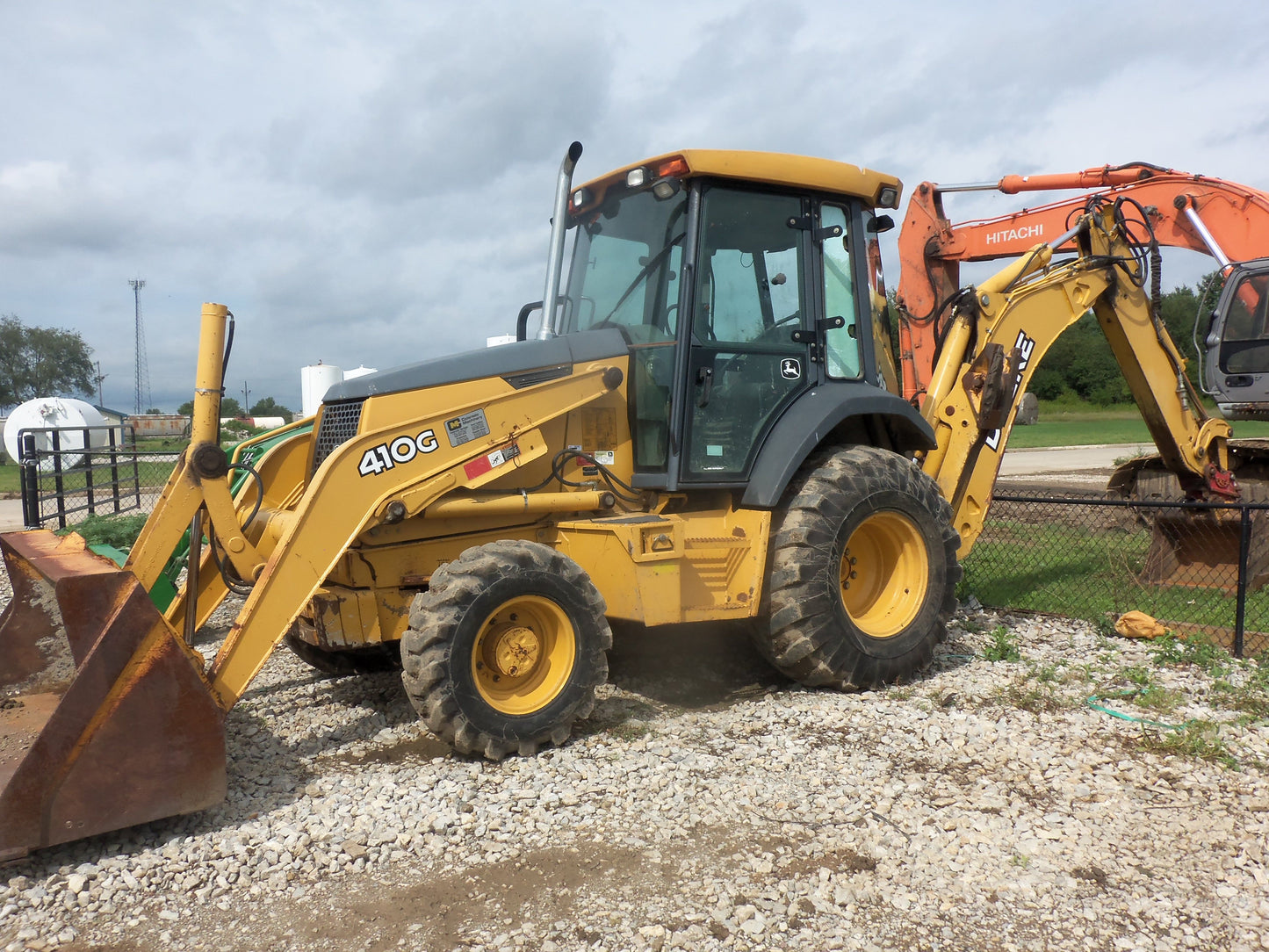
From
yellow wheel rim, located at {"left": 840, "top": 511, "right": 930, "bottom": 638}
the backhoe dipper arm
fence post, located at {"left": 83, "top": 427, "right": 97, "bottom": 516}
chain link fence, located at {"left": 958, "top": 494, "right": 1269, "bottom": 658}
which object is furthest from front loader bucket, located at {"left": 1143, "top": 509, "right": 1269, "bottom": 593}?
fence post, located at {"left": 83, "top": 427, "right": 97, "bottom": 516}

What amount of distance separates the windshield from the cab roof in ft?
0.55

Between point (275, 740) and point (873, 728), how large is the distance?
9.46 feet

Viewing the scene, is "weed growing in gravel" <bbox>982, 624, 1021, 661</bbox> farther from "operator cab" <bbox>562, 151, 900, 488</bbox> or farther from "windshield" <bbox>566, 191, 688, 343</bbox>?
"windshield" <bbox>566, 191, 688, 343</bbox>

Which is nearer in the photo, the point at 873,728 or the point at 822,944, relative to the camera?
the point at 822,944

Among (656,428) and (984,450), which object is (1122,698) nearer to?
(984,450)

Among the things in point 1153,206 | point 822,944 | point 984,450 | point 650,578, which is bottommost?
point 822,944

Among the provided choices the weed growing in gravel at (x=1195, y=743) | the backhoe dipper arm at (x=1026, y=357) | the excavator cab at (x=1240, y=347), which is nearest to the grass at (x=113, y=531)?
the backhoe dipper arm at (x=1026, y=357)

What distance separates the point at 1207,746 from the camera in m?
4.46

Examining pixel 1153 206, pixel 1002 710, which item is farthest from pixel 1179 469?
pixel 1002 710

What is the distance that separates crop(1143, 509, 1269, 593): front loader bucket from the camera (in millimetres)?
7871

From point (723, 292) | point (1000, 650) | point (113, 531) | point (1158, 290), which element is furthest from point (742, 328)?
point (113, 531)

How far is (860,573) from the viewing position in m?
5.85

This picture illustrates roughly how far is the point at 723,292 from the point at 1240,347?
635 cm

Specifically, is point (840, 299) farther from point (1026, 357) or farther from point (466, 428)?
point (466, 428)
